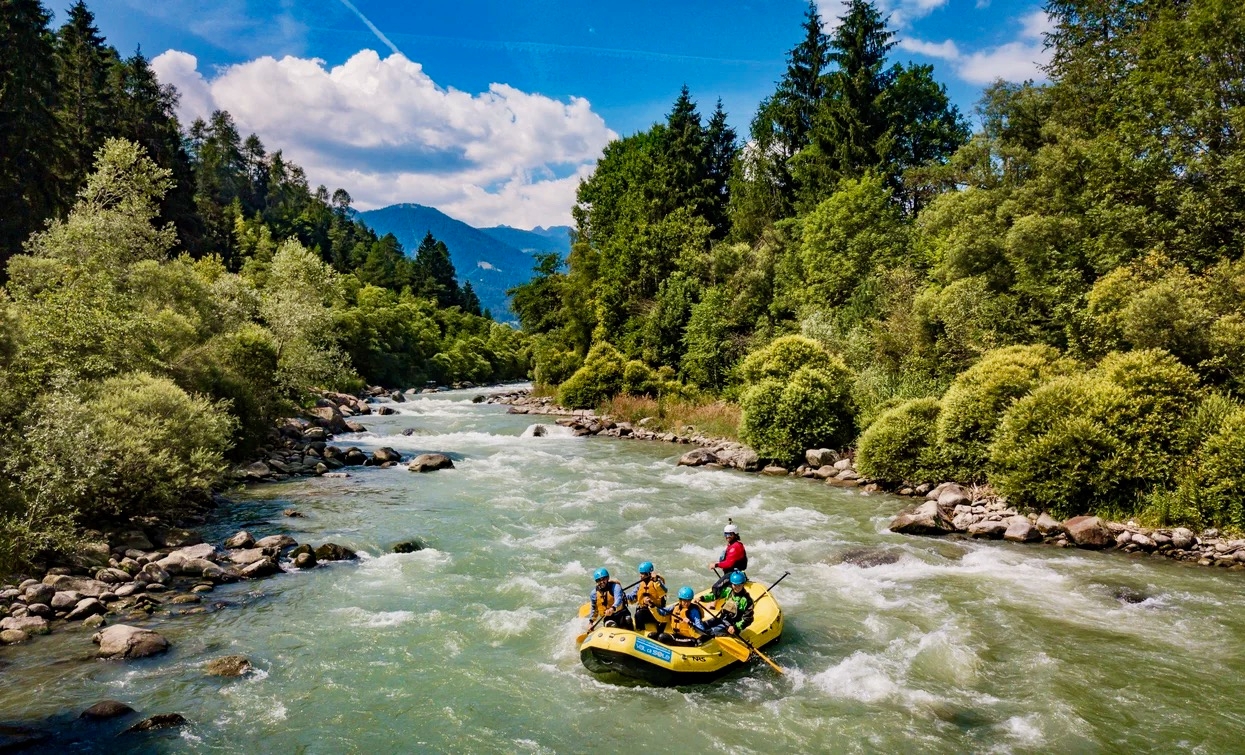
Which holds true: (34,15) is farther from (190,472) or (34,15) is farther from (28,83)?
(190,472)

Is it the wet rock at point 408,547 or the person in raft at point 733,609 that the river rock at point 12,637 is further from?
the person in raft at point 733,609

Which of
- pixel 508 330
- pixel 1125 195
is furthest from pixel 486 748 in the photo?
pixel 508 330

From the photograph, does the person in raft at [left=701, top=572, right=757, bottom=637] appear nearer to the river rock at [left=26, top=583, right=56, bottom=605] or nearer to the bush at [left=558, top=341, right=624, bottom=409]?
the river rock at [left=26, top=583, right=56, bottom=605]

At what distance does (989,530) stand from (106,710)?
20002 mm

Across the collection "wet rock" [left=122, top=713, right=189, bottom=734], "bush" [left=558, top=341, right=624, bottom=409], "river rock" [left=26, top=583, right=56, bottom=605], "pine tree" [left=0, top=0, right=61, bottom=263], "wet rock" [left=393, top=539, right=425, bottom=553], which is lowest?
"wet rock" [left=122, top=713, right=189, bottom=734]

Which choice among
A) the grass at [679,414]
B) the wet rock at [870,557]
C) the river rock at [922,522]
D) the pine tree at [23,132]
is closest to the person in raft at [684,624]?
the wet rock at [870,557]

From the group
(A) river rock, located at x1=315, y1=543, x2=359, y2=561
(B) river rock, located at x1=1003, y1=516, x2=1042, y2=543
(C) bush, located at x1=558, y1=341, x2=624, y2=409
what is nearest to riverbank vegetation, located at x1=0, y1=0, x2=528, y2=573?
(A) river rock, located at x1=315, y1=543, x2=359, y2=561

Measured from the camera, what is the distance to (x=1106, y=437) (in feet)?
58.5

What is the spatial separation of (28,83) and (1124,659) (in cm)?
6396

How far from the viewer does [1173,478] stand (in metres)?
17.2

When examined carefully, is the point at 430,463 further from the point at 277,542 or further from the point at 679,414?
the point at 679,414

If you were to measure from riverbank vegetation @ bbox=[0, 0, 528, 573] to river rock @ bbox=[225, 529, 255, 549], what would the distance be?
2184 millimetres

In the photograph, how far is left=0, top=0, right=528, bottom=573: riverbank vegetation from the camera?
15547mm

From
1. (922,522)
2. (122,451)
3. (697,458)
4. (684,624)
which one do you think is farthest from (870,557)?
(122,451)
